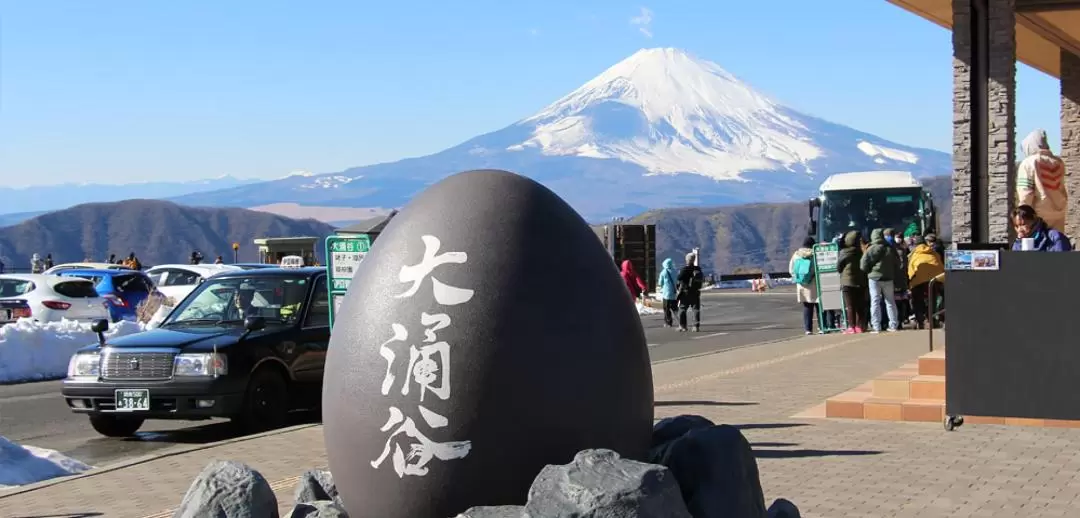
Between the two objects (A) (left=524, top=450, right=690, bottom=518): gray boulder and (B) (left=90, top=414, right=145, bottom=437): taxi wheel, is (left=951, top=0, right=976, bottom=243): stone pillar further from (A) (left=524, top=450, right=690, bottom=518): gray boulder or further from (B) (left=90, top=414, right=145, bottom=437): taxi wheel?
(A) (left=524, top=450, right=690, bottom=518): gray boulder

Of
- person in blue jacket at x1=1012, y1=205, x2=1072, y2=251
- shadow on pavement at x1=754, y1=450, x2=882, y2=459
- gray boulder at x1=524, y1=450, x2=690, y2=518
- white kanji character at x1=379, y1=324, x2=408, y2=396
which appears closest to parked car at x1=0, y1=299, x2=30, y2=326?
shadow on pavement at x1=754, y1=450, x2=882, y2=459

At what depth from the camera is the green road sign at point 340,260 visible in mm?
14000

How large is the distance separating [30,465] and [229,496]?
5789 mm

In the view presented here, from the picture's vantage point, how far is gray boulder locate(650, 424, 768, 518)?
6.57 m

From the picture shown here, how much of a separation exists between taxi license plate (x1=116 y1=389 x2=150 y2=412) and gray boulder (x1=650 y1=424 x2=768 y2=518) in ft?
26.4

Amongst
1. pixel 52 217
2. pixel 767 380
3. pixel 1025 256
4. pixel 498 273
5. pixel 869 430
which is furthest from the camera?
pixel 52 217

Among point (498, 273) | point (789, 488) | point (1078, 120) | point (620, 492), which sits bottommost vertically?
point (789, 488)

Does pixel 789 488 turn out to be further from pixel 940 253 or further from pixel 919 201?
pixel 919 201

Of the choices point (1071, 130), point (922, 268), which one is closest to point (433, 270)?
point (922, 268)

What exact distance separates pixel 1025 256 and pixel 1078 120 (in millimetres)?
16390

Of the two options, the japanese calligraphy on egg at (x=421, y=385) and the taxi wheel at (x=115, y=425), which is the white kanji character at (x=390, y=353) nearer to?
the japanese calligraphy on egg at (x=421, y=385)

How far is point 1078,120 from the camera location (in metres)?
26.5

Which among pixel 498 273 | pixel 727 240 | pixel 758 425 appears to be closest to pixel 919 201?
pixel 758 425

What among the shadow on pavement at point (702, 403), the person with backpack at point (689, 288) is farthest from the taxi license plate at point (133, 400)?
the person with backpack at point (689, 288)
